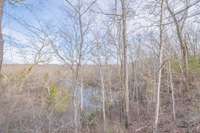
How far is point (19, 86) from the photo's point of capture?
15.7 meters

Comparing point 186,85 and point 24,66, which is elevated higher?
point 24,66

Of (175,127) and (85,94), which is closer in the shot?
(175,127)

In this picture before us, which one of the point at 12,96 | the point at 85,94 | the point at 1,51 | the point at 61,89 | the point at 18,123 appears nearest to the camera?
the point at 1,51

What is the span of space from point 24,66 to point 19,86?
6.85 ft

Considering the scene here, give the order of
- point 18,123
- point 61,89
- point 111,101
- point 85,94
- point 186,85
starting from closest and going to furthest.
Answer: point 18,123, point 186,85, point 61,89, point 111,101, point 85,94

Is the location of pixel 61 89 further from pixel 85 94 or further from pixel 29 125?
pixel 29 125

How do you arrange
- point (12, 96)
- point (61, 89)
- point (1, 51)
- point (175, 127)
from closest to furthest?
point (1, 51) → point (175, 127) → point (12, 96) → point (61, 89)

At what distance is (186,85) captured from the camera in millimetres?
14875

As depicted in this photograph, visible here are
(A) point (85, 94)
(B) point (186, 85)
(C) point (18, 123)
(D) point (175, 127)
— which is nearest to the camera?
(D) point (175, 127)

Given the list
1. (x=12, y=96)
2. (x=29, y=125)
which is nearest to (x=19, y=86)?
(x=12, y=96)

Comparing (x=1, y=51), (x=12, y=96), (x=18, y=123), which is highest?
(x=1, y=51)

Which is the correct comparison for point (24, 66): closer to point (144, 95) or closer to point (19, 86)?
point (19, 86)

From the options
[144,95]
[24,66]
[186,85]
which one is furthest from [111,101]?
[24,66]

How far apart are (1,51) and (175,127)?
706 cm
